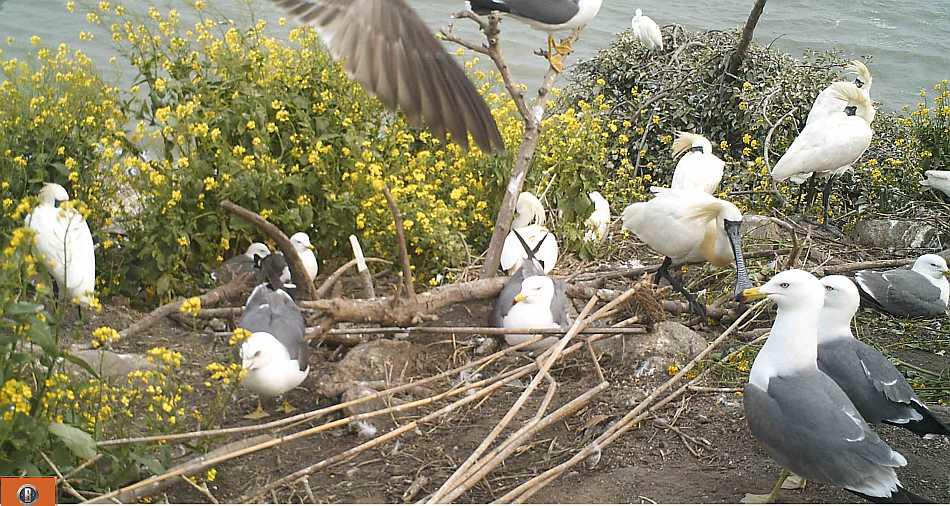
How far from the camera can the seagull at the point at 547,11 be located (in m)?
4.34

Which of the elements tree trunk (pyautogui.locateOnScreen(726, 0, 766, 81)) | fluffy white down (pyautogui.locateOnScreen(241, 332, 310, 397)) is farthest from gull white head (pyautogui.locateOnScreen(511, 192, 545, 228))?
tree trunk (pyautogui.locateOnScreen(726, 0, 766, 81))

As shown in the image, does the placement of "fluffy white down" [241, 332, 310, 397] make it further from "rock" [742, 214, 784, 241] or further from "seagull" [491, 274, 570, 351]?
"rock" [742, 214, 784, 241]

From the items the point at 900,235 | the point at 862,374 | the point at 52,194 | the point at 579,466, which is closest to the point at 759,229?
the point at 900,235

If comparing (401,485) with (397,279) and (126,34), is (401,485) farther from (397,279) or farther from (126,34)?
(126,34)

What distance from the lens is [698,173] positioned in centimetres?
545

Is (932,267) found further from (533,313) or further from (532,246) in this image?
(533,313)

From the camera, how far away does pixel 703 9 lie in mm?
13148

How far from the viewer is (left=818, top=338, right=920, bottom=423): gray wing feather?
3.41 m

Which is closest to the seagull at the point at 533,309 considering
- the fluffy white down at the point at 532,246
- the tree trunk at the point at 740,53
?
the fluffy white down at the point at 532,246

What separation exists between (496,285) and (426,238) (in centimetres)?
48

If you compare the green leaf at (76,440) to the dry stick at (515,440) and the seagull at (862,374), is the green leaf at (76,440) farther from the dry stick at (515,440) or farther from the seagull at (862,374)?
the seagull at (862,374)

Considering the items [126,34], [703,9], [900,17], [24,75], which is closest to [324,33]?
[126,34]

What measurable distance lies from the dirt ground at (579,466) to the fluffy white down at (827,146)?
1904 millimetres

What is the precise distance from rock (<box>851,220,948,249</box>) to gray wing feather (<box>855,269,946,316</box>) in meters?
0.95
